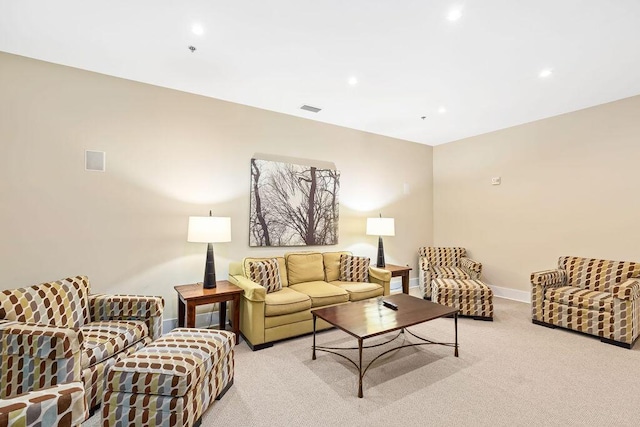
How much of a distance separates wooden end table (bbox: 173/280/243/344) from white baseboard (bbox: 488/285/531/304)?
420 centimetres

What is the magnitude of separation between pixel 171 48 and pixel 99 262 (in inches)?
86.2

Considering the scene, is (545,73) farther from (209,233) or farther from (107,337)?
(107,337)

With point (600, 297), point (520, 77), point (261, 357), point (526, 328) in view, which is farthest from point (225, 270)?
point (600, 297)

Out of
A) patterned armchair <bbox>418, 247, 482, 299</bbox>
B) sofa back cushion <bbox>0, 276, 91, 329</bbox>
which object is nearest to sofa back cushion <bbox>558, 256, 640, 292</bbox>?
patterned armchair <bbox>418, 247, 482, 299</bbox>

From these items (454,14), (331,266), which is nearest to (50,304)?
(331,266)

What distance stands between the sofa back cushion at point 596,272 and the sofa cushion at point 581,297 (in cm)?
11

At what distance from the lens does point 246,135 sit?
3.76 m

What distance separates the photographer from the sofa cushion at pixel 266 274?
3.22 m

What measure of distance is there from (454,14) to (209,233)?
2844mm

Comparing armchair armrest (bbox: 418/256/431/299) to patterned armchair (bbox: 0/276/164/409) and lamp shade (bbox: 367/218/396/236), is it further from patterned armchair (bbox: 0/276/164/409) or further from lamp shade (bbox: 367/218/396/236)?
patterned armchair (bbox: 0/276/164/409)

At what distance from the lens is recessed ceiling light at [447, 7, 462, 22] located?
205 cm

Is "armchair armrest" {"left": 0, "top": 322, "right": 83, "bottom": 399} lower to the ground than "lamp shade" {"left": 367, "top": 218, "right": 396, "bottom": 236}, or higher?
lower

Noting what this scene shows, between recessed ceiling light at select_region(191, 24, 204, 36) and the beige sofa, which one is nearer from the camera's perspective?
recessed ceiling light at select_region(191, 24, 204, 36)

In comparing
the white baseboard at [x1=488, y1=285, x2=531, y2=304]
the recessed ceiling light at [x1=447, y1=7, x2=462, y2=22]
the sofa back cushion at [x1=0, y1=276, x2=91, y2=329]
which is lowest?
the white baseboard at [x1=488, y1=285, x2=531, y2=304]
